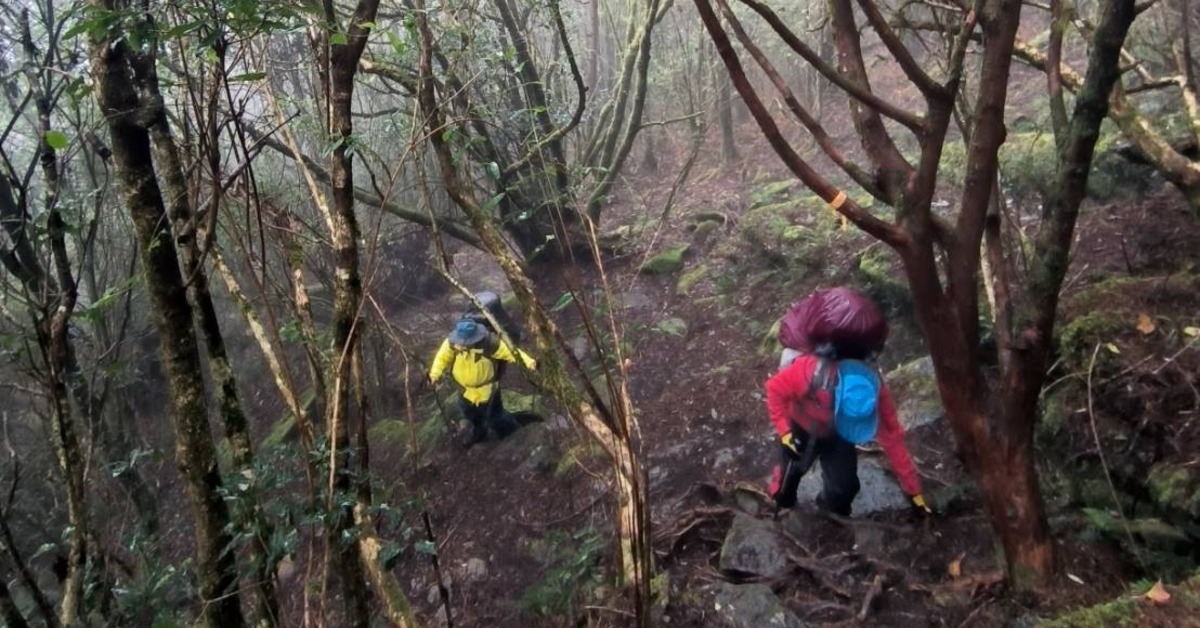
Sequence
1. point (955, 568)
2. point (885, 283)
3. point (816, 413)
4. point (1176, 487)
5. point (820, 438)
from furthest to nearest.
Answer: point (885, 283)
point (820, 438)
point (816, 413)
point (955, 568)
point (1176, 487)

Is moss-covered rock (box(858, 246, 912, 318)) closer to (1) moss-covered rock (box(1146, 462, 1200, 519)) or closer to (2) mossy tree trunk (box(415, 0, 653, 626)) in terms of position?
(1) moss-covered rock (box(1146, 462, 1200, 519))

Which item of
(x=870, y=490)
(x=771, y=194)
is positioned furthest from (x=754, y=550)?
(x=771, y=194)

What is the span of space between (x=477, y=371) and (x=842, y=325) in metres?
3.69

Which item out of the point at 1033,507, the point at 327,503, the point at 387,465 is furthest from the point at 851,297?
the point at 387,465

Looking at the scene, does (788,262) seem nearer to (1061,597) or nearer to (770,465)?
(770,465)

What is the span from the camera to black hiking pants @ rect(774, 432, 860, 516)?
436cm

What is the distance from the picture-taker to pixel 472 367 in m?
6.69

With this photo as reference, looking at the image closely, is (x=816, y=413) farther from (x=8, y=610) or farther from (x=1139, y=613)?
(x=8, y=610)

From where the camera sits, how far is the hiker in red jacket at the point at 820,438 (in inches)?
161

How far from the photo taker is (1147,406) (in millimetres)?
3609

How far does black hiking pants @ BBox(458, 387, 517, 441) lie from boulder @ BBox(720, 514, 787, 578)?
317 cm

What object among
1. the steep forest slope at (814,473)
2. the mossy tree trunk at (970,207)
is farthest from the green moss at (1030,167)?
the mossy tree trunk at (970,207)

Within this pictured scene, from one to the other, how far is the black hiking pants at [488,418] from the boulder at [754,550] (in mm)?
3174

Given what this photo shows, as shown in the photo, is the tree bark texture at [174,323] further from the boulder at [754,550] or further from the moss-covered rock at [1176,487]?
the moss-covered rock at [1176,487]
